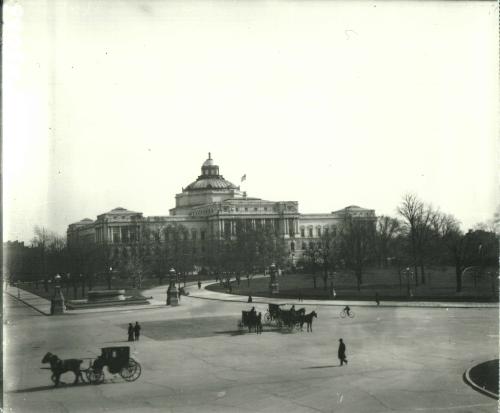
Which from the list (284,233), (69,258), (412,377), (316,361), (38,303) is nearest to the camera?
(412,377)

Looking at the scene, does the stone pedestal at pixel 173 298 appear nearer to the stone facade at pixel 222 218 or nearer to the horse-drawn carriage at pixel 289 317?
the horse-drawn carriage at pixel 289 317

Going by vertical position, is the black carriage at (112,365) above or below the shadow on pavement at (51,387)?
above

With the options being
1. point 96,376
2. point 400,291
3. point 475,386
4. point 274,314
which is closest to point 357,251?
point 400,291

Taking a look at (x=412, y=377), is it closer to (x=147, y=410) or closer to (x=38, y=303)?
(x=147, y=410)

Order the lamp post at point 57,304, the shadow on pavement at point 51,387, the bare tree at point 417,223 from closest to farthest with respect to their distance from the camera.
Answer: the shadow on pavement at point 51,387, the lamp post at point 57,304, the bare tree at point 417,223

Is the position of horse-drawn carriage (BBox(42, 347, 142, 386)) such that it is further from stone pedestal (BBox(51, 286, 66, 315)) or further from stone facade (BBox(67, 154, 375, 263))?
stone facade (BBox(67, 154, 375, 263))

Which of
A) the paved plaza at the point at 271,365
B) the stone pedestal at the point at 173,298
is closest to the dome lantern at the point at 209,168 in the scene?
the stone pedestal at the point at 173,298

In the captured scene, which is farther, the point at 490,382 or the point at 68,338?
the point at 68,338

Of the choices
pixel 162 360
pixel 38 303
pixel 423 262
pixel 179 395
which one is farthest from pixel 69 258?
pixel 179 395
